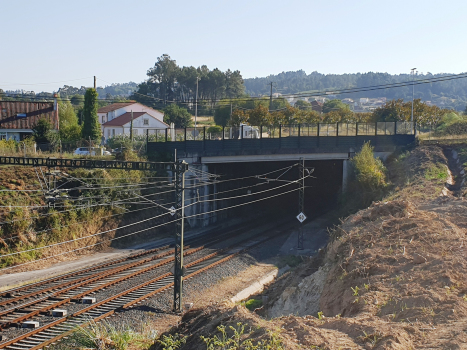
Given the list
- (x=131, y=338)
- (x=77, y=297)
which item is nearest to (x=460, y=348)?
(x=131, y=338)

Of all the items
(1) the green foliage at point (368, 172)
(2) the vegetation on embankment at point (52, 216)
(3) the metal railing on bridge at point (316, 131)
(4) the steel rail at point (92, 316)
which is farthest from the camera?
(3) the metal railing on bridge at point (316, 131)

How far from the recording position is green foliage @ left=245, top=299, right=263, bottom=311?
65.2 feet

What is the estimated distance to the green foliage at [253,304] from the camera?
19859 mm

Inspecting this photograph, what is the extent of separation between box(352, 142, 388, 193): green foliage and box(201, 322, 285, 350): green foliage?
1005 inches

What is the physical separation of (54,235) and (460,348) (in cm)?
2378

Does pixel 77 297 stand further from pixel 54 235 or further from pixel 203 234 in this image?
pixel 203 234

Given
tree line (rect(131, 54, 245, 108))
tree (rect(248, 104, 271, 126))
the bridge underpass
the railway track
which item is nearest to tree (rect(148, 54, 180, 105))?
tree line (rect(131, 54, 245, 108))

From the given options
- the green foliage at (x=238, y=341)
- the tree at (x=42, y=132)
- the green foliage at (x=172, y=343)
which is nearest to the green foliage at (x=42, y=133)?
the tree at (x=42, y=132)

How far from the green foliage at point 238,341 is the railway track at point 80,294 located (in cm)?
713

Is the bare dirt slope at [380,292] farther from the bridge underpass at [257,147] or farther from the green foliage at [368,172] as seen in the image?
the bridge underpass at [257,147]

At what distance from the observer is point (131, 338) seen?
1275 cm

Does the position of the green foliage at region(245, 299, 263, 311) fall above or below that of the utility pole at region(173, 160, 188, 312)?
below

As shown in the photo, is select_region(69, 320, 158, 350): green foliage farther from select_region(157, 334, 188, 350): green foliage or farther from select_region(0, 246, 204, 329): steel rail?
select_region(0, 246, 204, 329): steel rail

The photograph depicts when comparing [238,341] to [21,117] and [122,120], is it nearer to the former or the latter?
[21,117]
